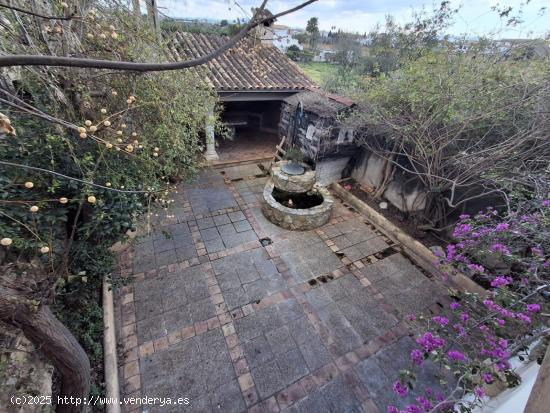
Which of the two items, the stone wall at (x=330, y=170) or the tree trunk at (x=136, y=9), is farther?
the stone wall at (x=330, y=170)

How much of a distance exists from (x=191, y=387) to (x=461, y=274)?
552 cm

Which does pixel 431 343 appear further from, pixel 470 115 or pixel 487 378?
pixel 470 115

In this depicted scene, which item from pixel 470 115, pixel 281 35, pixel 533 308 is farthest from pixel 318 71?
pixel 533 308

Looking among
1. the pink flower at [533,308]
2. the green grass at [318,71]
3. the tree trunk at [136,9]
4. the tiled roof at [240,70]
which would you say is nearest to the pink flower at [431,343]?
the pink flower at [533,308]

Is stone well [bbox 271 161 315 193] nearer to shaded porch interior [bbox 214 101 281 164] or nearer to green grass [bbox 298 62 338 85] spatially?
shaded porch interior [bbox 214 101 281 164]

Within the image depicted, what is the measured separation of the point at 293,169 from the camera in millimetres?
6930

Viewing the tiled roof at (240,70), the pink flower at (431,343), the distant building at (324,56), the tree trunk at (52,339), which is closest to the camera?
the tree trunk at (52,339)

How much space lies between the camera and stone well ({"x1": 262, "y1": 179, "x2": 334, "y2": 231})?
6207 mm

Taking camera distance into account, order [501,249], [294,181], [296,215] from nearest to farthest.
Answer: [501,249] < [296,215] < [294,181]

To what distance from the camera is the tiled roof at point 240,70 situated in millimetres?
8156

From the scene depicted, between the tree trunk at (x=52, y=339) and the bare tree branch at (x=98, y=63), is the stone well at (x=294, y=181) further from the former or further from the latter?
the bare tree branch at (x=98, y=63)

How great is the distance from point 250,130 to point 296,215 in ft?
25.4

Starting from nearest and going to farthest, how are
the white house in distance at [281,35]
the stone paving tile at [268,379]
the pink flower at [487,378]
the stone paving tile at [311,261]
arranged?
1. the pink flower at [487,378]
2. the stone paving tile at [268,379]
3. the white house in distance at [281,35]
4. the stone paving tile at [311,261]

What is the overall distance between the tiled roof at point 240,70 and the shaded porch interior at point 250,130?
2020mm
